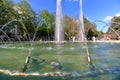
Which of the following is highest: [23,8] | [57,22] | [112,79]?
[23,8]

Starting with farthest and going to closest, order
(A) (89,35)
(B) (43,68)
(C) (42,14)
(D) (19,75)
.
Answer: (A) (89,35)
(C) (42,14)
(B) (43,68)
(D) (19,75)

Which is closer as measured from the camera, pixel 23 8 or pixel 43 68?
pixel 43 68

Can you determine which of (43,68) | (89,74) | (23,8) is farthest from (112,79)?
(23,8)

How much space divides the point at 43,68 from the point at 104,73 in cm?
245

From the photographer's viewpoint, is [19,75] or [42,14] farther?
[42,14]

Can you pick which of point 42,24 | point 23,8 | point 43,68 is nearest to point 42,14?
point 42,24

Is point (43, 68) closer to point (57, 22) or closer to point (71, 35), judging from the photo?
point (57, 22)

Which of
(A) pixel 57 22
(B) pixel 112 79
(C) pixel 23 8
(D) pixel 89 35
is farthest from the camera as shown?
(D) pixel 89 35

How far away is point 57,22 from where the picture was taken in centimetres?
3897

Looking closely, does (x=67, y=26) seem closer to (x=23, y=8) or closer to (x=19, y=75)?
(x=23, y=8)

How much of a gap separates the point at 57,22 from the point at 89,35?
3326 centimetres

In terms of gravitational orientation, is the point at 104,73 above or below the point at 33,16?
below

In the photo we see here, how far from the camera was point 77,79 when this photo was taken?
7.65 m

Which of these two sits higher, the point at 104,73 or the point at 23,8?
the point at 23,8
